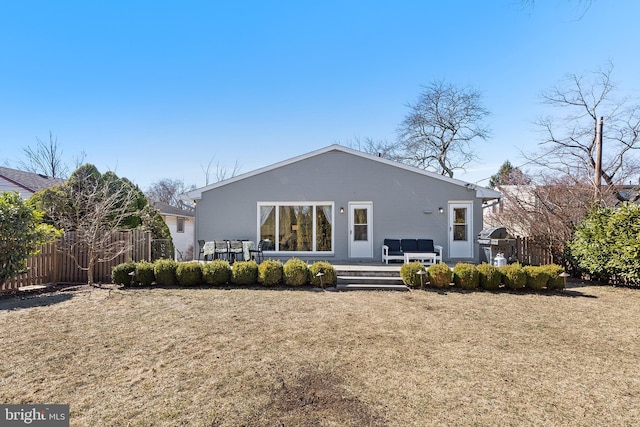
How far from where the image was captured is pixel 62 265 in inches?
360

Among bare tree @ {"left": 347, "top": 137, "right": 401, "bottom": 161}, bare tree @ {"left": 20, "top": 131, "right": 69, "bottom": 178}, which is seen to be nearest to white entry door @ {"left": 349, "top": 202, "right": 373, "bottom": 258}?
bare tree @ {"left": 347, "top": 137, "right": 401, "bottom": 161}

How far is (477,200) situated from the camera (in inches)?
442

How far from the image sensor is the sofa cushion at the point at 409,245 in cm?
1087

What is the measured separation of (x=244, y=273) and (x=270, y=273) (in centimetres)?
74

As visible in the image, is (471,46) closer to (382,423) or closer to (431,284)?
(431,284)

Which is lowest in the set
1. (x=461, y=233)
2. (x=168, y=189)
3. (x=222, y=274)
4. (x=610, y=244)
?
(x=222, y=274)

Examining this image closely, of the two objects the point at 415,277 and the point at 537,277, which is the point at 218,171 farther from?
the point at 537,277

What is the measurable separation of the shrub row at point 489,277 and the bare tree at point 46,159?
2911 cm

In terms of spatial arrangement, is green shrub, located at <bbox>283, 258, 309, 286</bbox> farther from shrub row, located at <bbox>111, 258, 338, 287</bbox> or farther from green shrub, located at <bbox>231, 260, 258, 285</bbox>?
green shrub, located at <bbox>231, 260, 258, 285</bbox>

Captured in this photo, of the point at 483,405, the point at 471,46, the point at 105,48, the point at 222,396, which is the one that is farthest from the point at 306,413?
the point at 105,48

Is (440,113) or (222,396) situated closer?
(222,396)

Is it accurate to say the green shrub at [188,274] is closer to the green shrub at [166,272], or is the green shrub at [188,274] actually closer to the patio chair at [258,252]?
the green shrub at [166,272]

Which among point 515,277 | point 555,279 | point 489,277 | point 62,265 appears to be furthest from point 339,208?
point 62,265

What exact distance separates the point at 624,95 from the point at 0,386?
21397 mm
